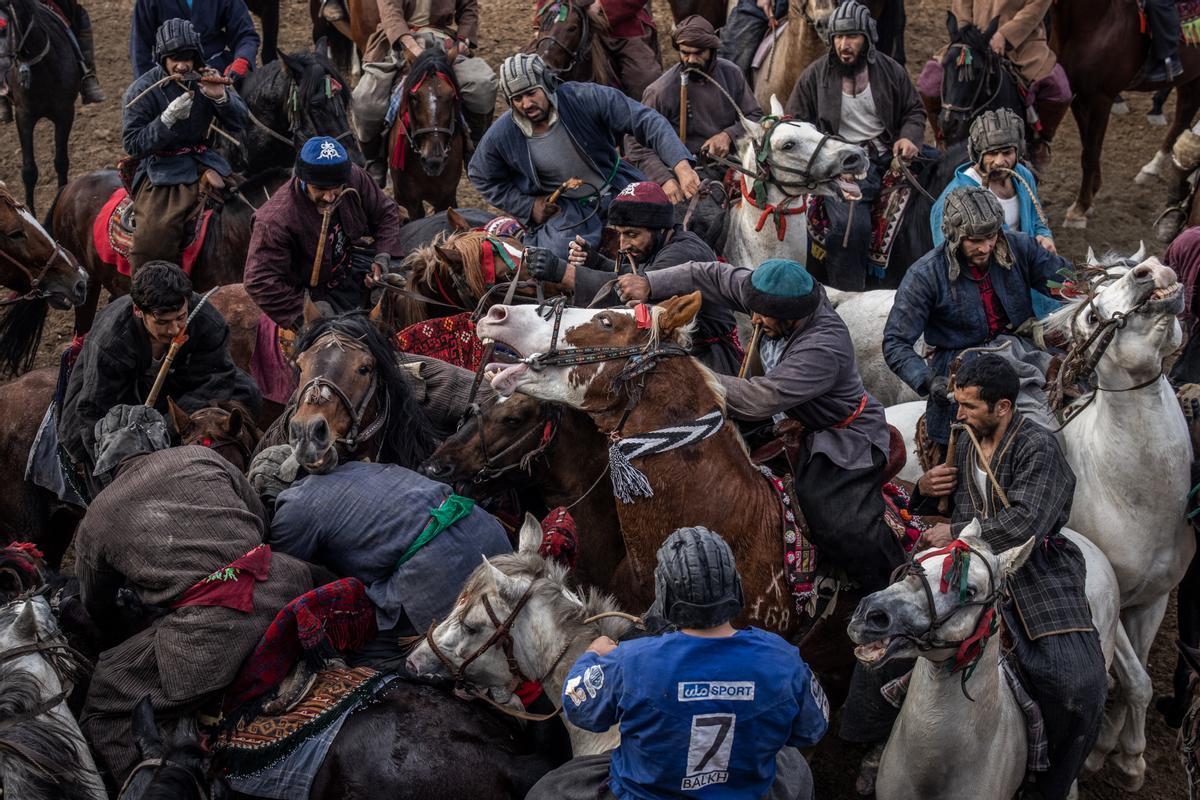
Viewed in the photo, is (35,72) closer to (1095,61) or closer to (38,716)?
(38,716)

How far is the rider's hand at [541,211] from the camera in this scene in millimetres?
7195

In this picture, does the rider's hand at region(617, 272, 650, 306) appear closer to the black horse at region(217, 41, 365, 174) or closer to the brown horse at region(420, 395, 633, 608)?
the brown horse at region(420, 395, 633, 608)

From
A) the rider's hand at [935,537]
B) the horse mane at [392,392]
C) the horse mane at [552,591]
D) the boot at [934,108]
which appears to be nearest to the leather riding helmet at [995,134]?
the boot at [934,108]

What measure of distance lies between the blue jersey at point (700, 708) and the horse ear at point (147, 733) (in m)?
1.53

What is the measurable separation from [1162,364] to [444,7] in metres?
6.99

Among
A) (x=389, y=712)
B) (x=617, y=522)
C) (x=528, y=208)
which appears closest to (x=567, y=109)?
(x=528, y=208)

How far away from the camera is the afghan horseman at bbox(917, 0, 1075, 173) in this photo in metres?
9.32

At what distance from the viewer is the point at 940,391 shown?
5.68 meters

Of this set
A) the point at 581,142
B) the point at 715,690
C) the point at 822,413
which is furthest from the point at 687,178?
the point at 715,690

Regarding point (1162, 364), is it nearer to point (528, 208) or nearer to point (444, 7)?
point (528, 208)

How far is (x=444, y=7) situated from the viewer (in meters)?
10.2

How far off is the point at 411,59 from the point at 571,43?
4.25 ft

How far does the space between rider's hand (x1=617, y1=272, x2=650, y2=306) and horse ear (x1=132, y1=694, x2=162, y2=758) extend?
7.94 feet

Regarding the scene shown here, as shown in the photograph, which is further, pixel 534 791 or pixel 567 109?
pixel 567 109
